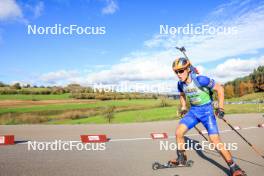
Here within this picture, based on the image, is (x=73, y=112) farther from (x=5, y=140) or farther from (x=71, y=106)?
(x=5, y=140)

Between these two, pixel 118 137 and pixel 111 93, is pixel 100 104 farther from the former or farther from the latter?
pixel 118 137

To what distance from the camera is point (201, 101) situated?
291 inches

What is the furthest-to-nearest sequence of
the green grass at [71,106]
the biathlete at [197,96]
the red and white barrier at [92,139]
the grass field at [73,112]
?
the green grass at [71,106]
the grass field at [73,112]
the red and white barrier at [92,139]
the biathlete at [197,96]

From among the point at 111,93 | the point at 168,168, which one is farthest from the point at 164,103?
the point at 168,168

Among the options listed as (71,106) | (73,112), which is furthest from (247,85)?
(73,112)

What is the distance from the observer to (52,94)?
3838 centimetres

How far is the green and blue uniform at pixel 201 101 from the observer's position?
722 cm

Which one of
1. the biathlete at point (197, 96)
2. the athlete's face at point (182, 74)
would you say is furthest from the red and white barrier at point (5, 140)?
the athlete's face at point (182, 74)

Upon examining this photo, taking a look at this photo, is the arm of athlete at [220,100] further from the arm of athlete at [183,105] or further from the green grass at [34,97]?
the green grass at [34,97]
